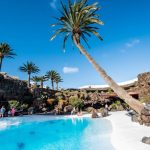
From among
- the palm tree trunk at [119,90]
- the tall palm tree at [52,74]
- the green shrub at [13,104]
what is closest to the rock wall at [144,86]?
the palm tree trunk at [119,90]

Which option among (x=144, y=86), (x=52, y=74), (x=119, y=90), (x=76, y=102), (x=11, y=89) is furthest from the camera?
(x=52, y=74)

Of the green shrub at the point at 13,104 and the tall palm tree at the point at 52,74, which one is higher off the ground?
the tall palm tree at the point at 52,74

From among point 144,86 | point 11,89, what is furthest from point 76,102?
point 144,86

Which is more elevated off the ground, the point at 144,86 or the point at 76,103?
the point at 144,86

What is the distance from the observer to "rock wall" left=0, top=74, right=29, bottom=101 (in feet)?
120

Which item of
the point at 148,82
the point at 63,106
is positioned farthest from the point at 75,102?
the point at 148,82

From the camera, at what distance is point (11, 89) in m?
38.0

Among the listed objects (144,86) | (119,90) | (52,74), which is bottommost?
(119,90)

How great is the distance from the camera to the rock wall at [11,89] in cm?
3650

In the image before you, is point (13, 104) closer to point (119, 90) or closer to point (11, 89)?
point (11, 89)

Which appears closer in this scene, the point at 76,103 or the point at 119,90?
the point at 119,90

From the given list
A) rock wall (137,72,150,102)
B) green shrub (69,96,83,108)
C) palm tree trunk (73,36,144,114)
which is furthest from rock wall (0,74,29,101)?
palm tree trunk (73,36,144,114)

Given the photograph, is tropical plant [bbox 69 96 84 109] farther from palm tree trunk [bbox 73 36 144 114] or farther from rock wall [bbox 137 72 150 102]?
palm tree trunk [bbox 73 36 144 114]

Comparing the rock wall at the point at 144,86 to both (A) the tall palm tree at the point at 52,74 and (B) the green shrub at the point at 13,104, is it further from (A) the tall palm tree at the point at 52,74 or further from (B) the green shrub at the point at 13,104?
(A) the tall palm tree at the point at 52,74
